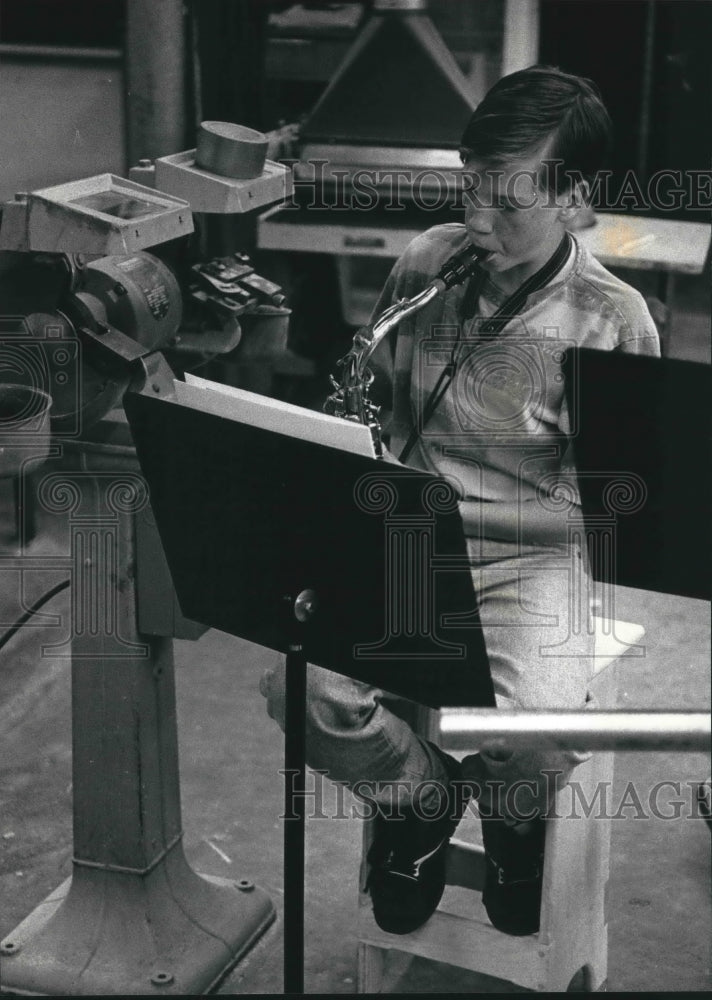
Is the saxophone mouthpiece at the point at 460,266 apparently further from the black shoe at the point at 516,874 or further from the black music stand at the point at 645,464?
the black shoe at the point at 516,874

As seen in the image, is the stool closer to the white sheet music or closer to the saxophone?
the saxophone

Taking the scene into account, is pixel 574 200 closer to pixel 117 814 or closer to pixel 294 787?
pixel 294 787

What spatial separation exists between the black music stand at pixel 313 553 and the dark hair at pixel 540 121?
85 centimetres

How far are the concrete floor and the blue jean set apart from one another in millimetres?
558

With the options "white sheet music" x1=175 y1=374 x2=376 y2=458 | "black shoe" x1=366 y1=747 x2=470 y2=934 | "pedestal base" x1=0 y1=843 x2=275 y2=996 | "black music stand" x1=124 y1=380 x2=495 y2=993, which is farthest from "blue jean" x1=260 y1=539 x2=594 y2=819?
"white sheet music" x1=175 y1=374 x2=376 y2=458

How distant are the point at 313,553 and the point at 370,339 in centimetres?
Answer: 71

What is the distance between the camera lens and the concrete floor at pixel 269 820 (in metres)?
3.02

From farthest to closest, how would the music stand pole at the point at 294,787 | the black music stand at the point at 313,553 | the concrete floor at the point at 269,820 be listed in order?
the concrete floor at the point at 269,820, the music stand pole at the point at 294,787, the black music stand at the point at 313,553

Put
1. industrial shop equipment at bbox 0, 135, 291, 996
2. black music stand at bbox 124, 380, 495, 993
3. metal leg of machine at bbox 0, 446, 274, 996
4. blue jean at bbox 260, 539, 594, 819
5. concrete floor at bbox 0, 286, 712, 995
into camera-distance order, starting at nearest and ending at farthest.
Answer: black music stand at bbox 124, 380, 495, 993 < industrial shop equipment at bbox 0, 135, 291, 996 < blue jean at bbox 260, 539, 594, 819 < metal leg of machine at bbox 0, 446, 274, 996 < concrete floor at bbox 0, 286, 712, 995

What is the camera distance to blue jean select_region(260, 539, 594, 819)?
2.60m

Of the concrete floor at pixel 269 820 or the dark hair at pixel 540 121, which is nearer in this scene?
the dark hair at pixel 540 121

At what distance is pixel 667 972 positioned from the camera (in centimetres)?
298

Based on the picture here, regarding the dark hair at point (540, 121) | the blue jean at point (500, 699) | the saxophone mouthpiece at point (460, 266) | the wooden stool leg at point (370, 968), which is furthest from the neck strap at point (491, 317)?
the wooden stool leg at point (370, 968)

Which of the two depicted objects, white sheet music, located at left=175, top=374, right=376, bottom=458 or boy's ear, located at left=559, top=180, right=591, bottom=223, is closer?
white sheet music, located at left=175, top=374, right=376, bottom=458
